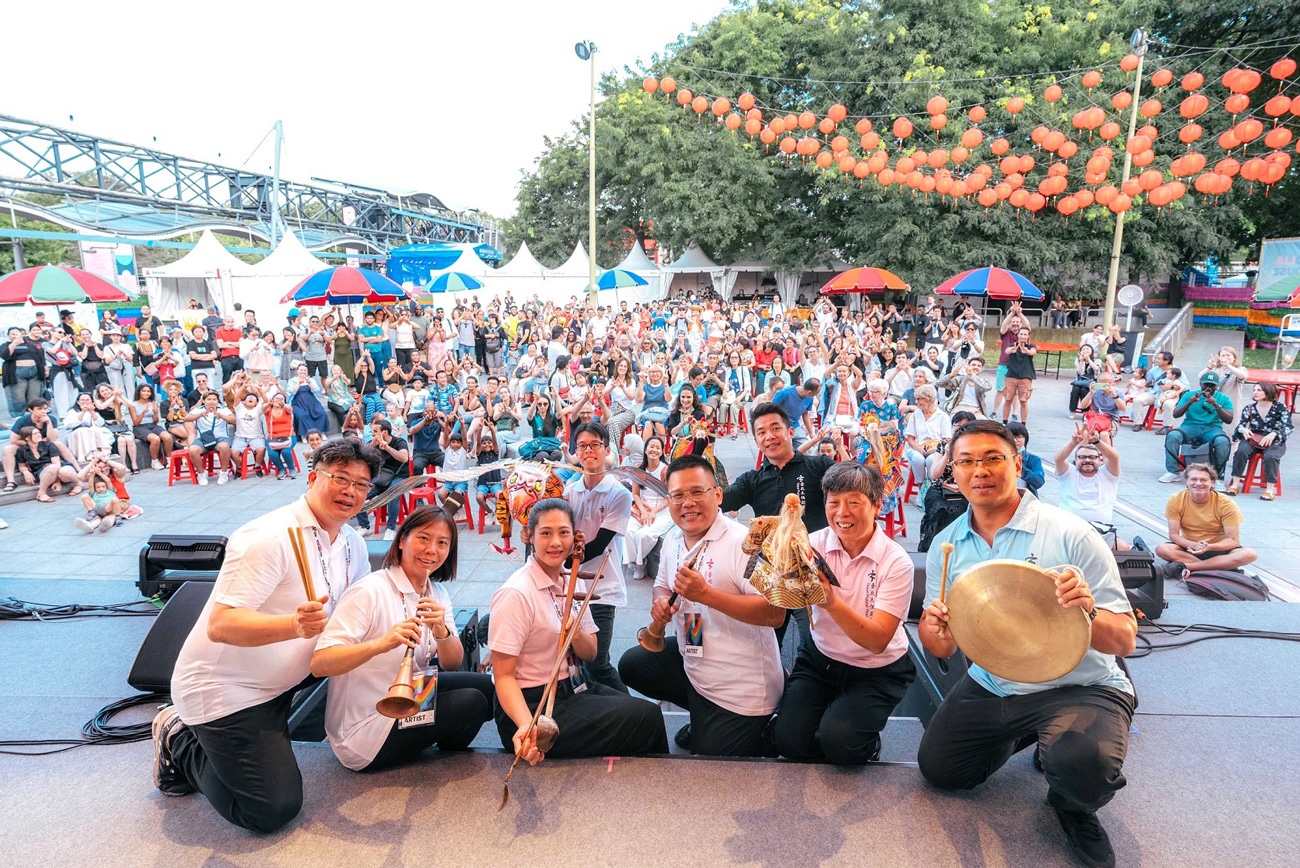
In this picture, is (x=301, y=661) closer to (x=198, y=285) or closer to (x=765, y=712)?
(x=765, y=712)

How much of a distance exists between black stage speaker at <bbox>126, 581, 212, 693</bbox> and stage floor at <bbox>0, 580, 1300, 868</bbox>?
0.32 m

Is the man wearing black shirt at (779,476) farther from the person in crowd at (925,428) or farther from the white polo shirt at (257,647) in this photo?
the person in crowd at (925,428)

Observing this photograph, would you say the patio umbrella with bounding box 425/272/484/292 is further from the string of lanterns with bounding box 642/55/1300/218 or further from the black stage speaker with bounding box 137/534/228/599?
the black stage speaker with bounding box 137/534/228/599

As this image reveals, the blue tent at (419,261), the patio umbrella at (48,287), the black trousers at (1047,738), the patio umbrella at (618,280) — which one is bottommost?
the black trousers at (1047,738)

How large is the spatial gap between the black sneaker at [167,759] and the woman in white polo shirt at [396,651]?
508mm

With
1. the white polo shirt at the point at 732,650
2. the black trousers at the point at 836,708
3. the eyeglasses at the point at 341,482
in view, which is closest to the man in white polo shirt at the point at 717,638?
the white polo shirt at the point at 732,650

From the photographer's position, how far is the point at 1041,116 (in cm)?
1941

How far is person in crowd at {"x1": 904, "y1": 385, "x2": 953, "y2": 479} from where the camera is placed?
720cm

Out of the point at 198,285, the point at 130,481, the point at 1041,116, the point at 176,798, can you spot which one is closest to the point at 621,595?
the point at 176,798

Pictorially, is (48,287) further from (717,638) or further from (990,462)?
(990,462)

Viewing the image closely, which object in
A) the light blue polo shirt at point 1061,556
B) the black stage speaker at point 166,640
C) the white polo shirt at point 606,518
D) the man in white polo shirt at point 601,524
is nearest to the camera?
the light blue polo shirt at point 1061,556

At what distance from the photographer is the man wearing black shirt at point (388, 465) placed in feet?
22.7

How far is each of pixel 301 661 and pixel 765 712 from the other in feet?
5.58

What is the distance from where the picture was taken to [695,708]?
2988mm
